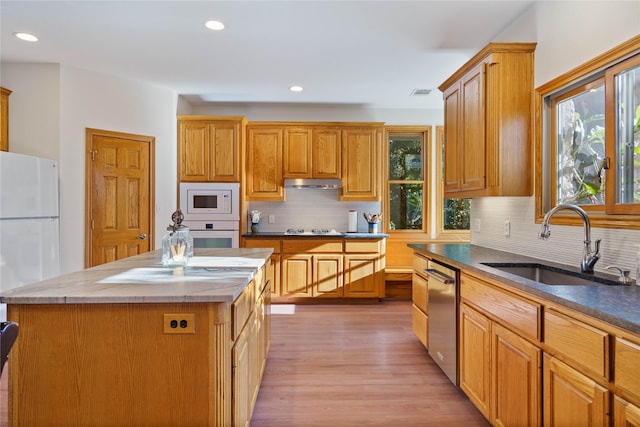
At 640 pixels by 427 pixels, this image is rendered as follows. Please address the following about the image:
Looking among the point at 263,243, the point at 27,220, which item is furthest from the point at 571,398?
the point at 27,220

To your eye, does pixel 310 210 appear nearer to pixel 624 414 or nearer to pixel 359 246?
pixel 359 246

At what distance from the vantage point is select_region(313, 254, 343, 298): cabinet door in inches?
185

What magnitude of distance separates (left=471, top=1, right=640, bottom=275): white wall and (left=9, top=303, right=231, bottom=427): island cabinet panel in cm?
191

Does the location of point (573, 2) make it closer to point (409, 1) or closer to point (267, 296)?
point (409, 1)

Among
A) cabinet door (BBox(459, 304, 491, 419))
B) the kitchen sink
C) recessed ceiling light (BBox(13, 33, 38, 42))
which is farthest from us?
recessed ceiling light (BBox(13, 33, 38, 42))

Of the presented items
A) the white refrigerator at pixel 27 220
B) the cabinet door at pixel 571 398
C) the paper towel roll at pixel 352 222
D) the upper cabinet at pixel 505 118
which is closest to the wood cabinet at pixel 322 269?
the paper towel roll at pixel 352 222

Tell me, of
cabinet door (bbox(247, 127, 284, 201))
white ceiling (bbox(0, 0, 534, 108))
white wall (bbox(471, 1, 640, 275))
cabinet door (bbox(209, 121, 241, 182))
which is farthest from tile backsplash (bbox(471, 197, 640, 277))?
Answer: cabinet door (bbox(209, 121, 241, 182))

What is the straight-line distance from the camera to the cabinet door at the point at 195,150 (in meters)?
4.72

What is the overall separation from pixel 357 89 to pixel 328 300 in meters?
2.66

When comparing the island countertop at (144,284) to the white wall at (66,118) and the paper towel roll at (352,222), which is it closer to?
the white wall at (66,118)

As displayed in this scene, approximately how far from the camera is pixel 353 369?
280 cm

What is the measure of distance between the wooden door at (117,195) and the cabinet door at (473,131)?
136 inches

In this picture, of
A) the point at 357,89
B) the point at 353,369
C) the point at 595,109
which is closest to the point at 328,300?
the point at 353,369

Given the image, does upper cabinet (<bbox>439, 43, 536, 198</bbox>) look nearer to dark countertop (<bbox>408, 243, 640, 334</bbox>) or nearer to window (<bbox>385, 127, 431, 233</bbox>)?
dark countertop (<bbox>408, 243, 640, 334</bbox>)
